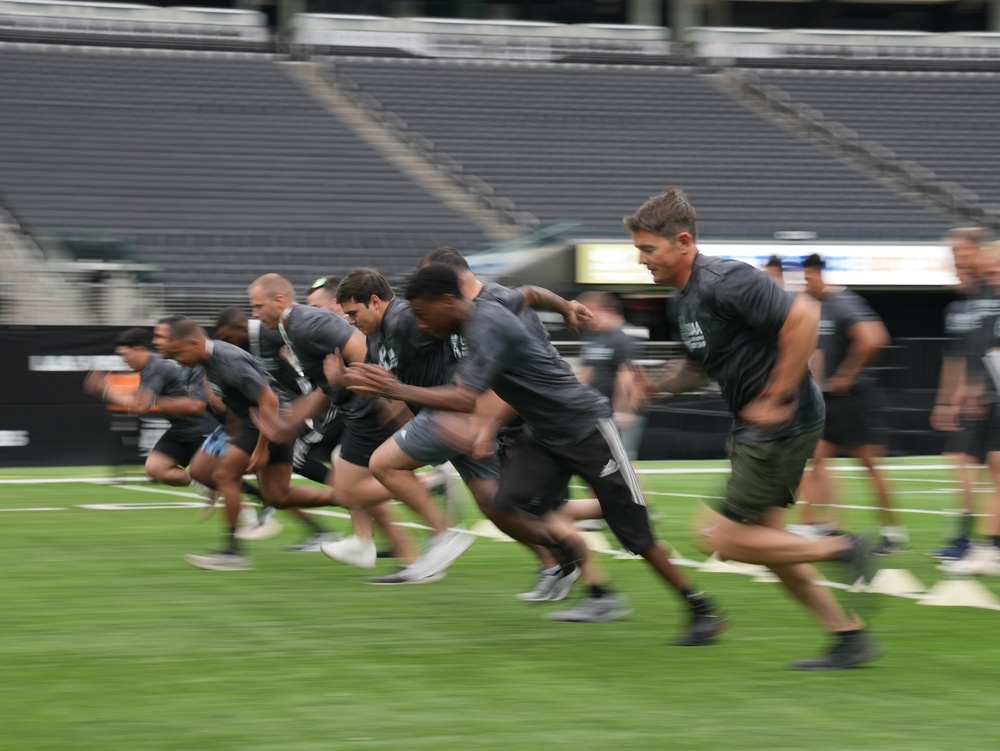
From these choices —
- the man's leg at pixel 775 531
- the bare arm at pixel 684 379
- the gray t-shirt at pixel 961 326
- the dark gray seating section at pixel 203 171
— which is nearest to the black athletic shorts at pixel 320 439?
the gray t-shirt at pixel 961 326

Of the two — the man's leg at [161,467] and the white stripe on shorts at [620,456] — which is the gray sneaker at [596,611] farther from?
the man's leg at [161,467]

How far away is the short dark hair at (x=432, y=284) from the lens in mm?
6379

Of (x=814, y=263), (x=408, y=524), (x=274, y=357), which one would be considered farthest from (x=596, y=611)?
(x=408, y=524)

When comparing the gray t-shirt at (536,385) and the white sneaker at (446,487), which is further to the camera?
the white sneaker at (446,487)

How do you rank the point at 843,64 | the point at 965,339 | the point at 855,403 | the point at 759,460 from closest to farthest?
the point at 759,460 → the point at 965,339 → the point at 855,403 → the point at 843,64

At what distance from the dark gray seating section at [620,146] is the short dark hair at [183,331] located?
2282 cm

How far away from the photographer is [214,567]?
9078 mm

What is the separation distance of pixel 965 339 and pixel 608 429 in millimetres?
3229

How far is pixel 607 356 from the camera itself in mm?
13086

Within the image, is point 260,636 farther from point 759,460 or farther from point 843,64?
point 843,64

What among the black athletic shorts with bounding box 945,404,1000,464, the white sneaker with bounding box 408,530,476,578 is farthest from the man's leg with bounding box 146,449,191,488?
the black athletic shorts with bounding box 945,404,1000,464

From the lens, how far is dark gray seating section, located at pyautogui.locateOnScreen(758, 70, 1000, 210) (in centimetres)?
3816

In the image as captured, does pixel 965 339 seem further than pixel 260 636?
Yes

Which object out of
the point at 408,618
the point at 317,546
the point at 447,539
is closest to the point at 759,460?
the point at 408,618
